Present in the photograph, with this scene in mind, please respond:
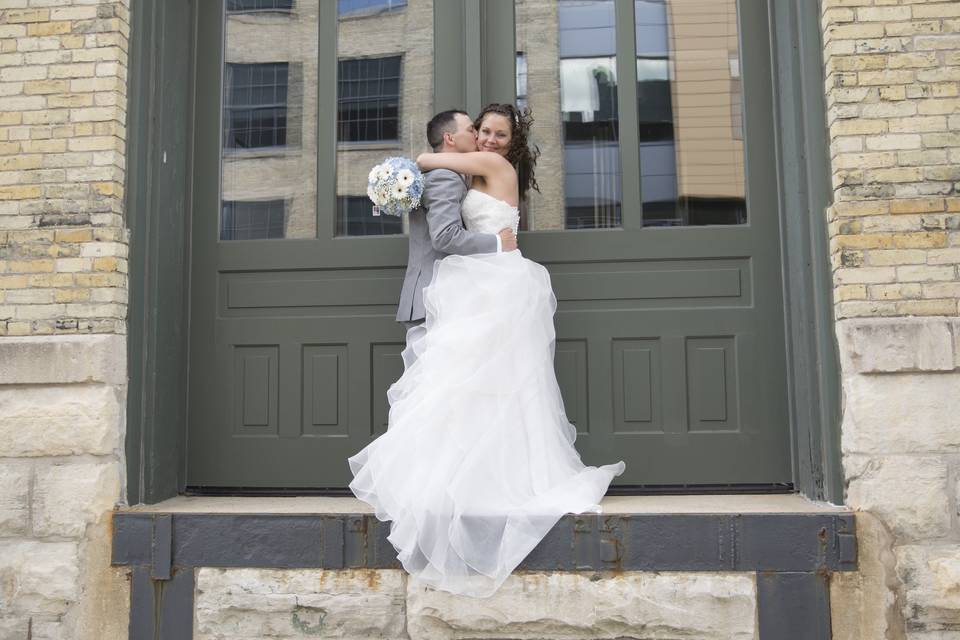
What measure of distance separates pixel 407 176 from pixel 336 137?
1.07 meters

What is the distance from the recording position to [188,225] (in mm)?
4887

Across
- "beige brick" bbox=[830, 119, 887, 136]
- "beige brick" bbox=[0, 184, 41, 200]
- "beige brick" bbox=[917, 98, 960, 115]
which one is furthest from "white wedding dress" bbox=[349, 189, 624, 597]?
"beige brick" bbox=[0, 184, 41, 200]

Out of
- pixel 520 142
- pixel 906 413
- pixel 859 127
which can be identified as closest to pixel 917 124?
pixel 859 127

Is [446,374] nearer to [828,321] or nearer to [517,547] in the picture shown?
[517,547]

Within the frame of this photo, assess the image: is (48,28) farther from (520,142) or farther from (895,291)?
(895,291)

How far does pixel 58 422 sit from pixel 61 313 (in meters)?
0.54

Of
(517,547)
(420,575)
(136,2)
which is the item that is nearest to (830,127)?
(517,547)

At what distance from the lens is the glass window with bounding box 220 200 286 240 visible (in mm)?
4945

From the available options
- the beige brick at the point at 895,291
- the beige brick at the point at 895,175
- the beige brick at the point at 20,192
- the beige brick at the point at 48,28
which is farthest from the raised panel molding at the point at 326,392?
the beige brick at the point at 895,175

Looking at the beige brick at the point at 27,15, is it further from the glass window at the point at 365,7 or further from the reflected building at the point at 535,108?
the glass window at the point at 365,7

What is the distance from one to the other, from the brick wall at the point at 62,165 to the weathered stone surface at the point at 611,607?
230 centimetres

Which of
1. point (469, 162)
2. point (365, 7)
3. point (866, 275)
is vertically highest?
point (365, 7)

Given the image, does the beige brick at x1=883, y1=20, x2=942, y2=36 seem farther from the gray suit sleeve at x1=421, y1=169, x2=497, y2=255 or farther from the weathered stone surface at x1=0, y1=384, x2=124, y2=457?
the weathered stone surface at x1=0, y1=384, x2=124, y2=457

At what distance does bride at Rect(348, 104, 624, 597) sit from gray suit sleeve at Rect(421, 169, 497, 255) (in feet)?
0.17
